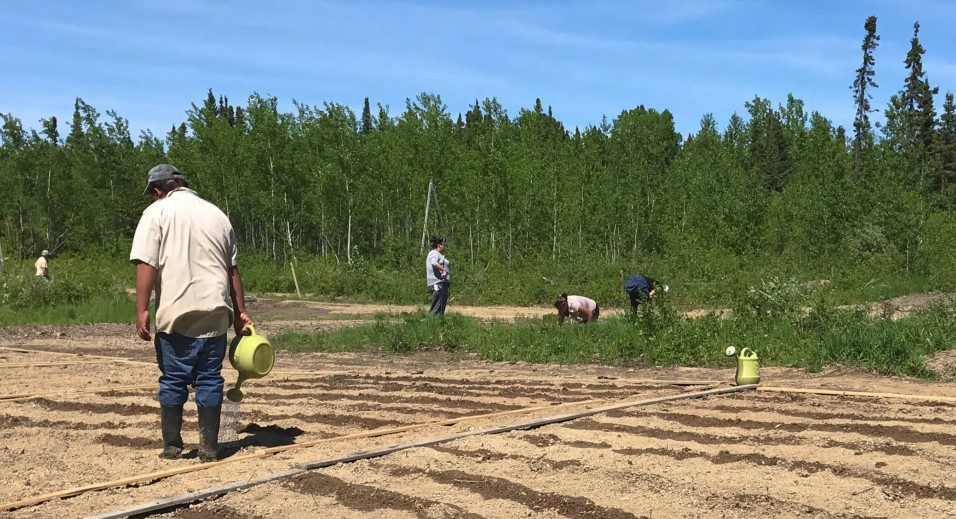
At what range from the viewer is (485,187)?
137ft

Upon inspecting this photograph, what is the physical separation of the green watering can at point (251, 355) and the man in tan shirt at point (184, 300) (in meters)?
0.23

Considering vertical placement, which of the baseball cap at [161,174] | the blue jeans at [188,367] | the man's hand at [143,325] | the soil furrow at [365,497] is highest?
the baseball cap at [161,174]

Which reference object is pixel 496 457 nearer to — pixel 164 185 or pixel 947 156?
pixel 164 185

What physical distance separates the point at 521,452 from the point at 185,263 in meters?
2.36

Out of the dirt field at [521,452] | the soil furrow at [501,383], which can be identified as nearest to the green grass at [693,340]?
the dirt field at [521,452]

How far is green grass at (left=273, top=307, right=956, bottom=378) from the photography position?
35.6 feet

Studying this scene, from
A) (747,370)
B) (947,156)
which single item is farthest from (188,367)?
(947,156)

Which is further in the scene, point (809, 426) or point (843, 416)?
point (843, 416)

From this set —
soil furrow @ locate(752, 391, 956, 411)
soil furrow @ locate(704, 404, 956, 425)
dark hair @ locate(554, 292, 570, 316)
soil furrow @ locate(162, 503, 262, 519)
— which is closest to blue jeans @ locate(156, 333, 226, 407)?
soil furrow @ locate(162, 503, 262, 519)

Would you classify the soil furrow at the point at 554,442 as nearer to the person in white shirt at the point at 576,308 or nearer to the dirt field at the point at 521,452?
the dirt field at the point at 521,452

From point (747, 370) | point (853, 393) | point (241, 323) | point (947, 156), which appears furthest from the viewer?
point (947, 156)

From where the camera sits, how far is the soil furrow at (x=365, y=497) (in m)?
4.73

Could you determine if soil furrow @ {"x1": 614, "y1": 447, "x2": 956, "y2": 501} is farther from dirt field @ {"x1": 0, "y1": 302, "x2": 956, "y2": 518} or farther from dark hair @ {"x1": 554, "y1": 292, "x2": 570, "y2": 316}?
dark hair @ {"x1": 554, "y1": 292, "x2": 570, "y2": 316}

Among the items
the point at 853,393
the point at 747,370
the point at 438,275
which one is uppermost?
the point at 438,275
